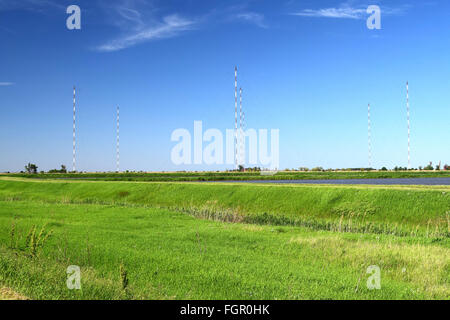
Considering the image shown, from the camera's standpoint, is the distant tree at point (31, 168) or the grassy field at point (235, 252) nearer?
the grassy field at point (235, 252)

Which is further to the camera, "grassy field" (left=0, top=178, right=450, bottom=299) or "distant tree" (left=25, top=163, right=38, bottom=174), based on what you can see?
"distant tree" (left=25, top=163, right=38, bottom=174)

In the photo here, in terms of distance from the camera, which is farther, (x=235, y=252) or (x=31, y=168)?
(x=31, y=168)

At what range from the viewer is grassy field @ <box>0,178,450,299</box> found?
12.4 metres

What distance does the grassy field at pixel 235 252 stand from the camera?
12.4 m

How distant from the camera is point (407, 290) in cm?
1279

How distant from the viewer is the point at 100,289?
468 inches

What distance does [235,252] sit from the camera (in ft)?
58.0

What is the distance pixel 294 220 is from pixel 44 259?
23139 millimetres
